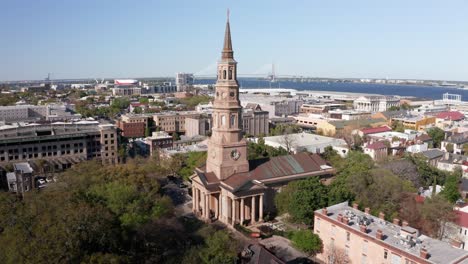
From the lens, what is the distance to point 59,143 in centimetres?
8175

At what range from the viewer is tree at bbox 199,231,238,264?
3206 centimetres

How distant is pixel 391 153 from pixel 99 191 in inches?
2516

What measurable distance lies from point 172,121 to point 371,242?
9874cm

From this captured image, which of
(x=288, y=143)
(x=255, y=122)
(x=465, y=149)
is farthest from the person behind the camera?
(x=255, y=122)

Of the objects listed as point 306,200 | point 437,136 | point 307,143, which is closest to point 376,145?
point 307,143

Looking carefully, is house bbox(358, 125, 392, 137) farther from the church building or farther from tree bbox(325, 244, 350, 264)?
tree bbox(325, 244, 350, 264)

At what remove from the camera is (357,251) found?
36250 mm

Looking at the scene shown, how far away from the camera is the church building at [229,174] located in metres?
48.7

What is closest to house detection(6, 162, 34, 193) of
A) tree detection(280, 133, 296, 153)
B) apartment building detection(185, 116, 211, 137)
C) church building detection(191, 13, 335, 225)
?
church building detection(191, 13, 335, 225)

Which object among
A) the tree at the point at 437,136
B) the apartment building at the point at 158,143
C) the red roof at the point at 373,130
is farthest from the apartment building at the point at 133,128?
the tree at the point at 437,136

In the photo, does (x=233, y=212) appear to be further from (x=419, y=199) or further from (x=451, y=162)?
(x=451, y=162)

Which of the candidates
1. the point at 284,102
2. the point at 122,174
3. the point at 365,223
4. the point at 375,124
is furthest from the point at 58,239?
the point at 284,102

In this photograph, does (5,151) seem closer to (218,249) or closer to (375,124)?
(218,249)

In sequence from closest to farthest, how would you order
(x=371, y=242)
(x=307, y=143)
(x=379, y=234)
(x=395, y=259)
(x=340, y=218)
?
(x=395, y=259) → (x=379, y=234) → (x=371, y=242) → (x=340, y=218) → (x=307, y=143)
